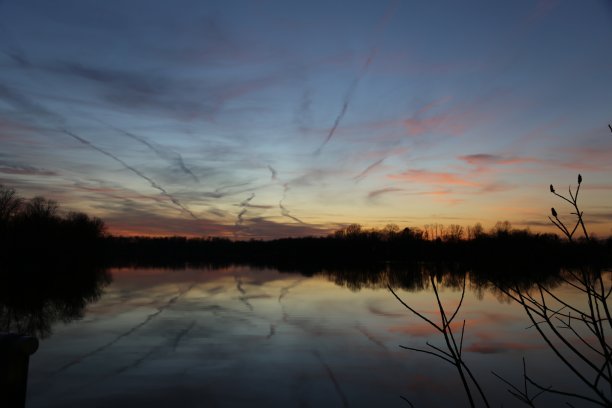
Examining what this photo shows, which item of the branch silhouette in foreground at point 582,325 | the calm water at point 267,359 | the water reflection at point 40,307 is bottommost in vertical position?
the calm water at point 267,359

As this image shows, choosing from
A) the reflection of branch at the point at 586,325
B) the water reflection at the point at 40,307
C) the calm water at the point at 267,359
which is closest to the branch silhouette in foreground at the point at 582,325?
the reflection of branch at the point at 586,325

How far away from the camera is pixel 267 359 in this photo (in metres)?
13.5

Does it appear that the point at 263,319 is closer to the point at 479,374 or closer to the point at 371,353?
the point at 371,353

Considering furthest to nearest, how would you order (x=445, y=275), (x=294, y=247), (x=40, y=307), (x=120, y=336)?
(x=294, y=247) < (x=445, y=275) < (x=40, y=307) < (x=120, y=336)

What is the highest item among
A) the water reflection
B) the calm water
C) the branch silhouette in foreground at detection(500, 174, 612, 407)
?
the branch silhouette in foreground at detection(500, 174, 612, 407)

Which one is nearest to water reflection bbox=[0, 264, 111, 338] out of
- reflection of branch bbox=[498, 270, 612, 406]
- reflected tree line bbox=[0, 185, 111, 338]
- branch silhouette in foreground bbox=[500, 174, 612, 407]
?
reflected tree line bbox=[0, 185, 111, 338]

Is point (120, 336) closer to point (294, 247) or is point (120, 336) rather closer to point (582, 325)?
point (582, 325)

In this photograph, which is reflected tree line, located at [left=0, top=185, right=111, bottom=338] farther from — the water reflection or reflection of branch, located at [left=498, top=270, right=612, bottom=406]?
reflection of branch, located at [left=498, top=270, right=612, bottom=406]

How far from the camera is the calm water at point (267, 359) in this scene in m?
10.3

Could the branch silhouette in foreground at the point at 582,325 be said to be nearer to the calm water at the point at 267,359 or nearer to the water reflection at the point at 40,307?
the calm water at the point at 267,359

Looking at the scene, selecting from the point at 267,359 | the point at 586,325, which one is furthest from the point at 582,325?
the point at 586,325

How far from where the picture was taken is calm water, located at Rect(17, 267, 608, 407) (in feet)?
33.8

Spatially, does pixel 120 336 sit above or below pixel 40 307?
below

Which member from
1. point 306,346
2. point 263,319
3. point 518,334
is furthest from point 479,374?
point 263,319
